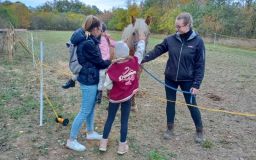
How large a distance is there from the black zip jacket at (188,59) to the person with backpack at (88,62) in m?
0.98

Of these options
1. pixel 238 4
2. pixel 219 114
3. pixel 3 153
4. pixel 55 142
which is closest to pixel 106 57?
pixel 55 142

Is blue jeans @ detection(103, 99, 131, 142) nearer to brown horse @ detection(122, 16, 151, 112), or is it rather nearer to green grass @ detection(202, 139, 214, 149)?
green grass @ detection(202, 139, 214, 149)

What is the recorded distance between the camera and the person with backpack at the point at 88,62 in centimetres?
344

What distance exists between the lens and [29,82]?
759cm

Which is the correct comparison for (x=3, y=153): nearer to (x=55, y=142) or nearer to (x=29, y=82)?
(x=55, y=142)

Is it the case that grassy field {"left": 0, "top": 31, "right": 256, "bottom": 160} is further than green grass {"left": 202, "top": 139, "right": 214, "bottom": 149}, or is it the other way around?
green grass {"left": 202, "top": 139, "right": 214, "bottom": 149}

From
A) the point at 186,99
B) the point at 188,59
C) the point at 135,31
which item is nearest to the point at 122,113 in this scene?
the point at 186,99

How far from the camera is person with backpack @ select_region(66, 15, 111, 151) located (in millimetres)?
3438

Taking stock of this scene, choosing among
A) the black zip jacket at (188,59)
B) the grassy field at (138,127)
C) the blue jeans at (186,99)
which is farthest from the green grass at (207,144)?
the black zip jacket at (188,59)

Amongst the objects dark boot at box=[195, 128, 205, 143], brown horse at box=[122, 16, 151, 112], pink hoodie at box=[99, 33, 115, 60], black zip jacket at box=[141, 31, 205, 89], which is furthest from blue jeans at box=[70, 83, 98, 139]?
dark boot at box=[195, 128, 205, 143]

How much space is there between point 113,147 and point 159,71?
730cm

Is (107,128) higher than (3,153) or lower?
higher

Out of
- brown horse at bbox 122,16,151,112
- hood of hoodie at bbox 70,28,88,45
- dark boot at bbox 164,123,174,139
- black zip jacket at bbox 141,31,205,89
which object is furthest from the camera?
brown horse at bbox 122,16,151,112

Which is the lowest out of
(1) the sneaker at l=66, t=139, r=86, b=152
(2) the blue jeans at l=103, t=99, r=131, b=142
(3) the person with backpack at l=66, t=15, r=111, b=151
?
(1) the sneaker at l=66, t=139, r=86, b=152
